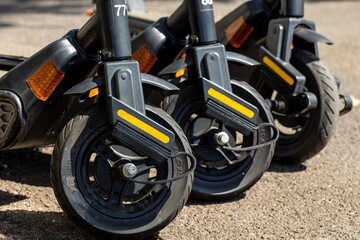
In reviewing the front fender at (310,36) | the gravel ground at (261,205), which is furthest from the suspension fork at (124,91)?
the front fender at (310,36)

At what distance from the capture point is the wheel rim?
2834mm

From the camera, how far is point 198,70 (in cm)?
319

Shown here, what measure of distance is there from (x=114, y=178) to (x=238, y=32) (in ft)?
5.61

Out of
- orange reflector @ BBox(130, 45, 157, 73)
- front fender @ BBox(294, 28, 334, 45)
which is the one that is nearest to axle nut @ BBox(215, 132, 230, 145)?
orange reflector @ BBox(130, 45, 157, 73)

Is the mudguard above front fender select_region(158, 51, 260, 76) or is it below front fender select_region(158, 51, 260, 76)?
above

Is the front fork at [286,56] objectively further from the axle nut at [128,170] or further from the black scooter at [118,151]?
the axle nut at [128,170]

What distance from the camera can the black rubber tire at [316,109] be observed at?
154 inches

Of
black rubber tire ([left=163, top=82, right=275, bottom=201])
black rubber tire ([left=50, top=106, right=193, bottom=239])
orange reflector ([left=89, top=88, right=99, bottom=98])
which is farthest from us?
black rubber tire ([left=163, top=82, right=275, bottom=201])

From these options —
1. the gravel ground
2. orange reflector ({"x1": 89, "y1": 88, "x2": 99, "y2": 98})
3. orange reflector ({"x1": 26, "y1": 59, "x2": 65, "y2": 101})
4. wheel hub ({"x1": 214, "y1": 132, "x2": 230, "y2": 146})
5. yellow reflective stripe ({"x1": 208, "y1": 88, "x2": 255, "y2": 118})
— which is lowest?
the gravel ground

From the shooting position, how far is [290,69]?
3840 millimetres

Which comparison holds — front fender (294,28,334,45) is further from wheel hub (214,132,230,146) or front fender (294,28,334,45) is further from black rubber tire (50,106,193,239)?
black rubber tire (50,106,193,239)

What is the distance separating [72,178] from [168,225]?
66cm

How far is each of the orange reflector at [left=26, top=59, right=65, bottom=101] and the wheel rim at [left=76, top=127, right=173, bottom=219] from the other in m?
0.46

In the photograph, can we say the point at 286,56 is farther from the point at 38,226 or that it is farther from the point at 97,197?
the point at 38,226
